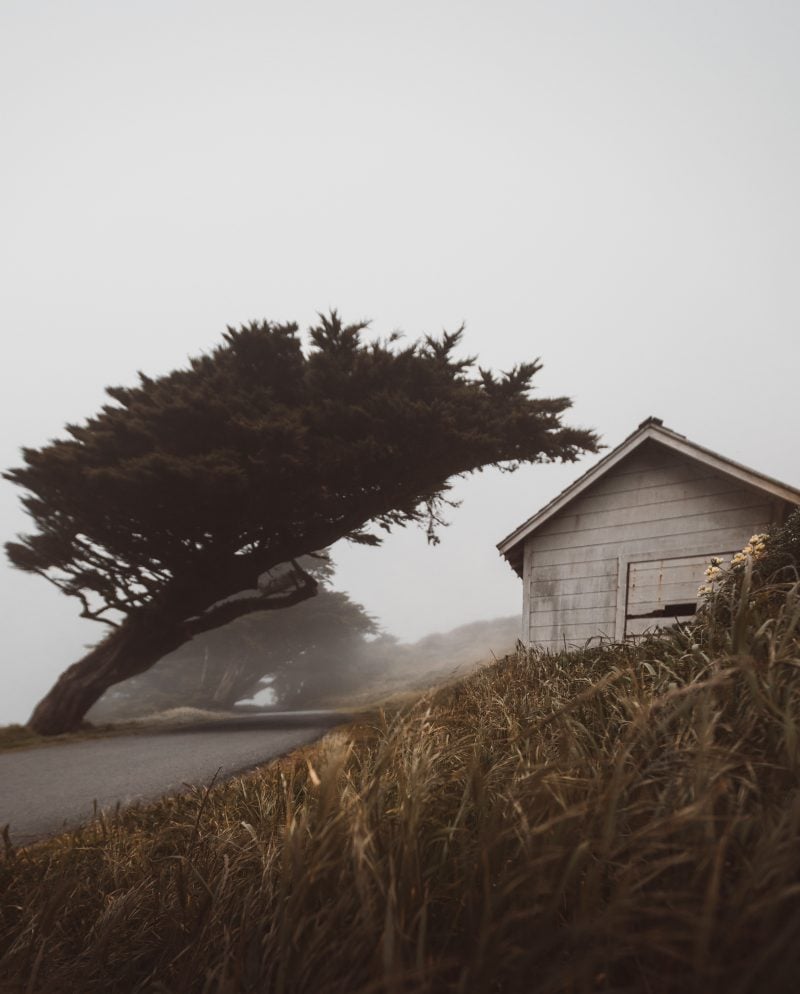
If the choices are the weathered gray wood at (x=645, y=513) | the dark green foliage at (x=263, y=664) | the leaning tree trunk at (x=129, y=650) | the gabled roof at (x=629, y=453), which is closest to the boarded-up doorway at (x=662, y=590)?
the weathered gray wood at (x=645, y=513)

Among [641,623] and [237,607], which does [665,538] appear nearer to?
[641,623]

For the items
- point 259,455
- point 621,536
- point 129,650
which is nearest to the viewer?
point 621,536

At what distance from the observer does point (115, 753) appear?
9.05 metres

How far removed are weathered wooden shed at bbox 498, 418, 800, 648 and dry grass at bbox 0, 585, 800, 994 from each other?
21.9ft

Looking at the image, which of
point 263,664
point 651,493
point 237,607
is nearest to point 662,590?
point 651,493

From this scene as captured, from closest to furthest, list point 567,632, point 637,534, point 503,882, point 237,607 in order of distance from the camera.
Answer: point 503,882, point 637,534, point 567,632, point 237,607

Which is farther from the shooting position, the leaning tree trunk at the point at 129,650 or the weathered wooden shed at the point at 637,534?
the leaning tree trunk at the point at 129,650

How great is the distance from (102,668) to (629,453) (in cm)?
1340

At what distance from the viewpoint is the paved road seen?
5438 mm

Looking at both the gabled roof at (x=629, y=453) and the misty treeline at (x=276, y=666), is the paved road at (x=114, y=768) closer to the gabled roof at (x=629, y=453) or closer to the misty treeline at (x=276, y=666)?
the gabled roof at (x=629, y=453)

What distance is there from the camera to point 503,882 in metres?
1.69

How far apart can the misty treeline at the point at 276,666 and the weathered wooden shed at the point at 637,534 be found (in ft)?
67.0

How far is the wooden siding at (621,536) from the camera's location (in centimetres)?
927

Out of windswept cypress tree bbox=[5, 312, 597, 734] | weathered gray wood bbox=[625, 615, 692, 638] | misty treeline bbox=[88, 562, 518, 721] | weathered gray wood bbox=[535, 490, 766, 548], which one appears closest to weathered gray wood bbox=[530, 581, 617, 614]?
weathered gray wood bbox=[625, 615, 692, 638]
